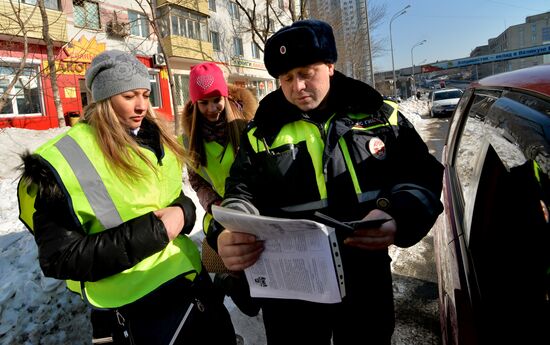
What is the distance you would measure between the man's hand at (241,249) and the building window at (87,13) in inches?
677

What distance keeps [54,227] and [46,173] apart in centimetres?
20

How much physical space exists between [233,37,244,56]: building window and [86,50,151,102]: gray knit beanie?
25301 mm

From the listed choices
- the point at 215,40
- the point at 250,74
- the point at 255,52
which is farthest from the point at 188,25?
the point at 255,52

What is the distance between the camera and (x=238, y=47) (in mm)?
26172

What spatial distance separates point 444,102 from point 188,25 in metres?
14.7

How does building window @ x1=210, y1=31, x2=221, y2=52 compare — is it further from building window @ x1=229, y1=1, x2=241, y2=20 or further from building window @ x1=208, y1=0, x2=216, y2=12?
building window @ x1=229, y1=1, x2=241, y2=20

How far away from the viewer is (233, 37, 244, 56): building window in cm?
2570

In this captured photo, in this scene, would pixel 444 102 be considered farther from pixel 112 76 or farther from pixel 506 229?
pixel 112 76

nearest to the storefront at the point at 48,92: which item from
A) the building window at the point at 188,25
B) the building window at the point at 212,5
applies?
the building window at the point at 188,25

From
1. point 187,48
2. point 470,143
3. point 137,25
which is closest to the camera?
point 470,143

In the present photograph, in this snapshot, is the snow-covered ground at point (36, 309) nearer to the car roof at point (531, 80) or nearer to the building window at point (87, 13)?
the car roof at point (531, 80)

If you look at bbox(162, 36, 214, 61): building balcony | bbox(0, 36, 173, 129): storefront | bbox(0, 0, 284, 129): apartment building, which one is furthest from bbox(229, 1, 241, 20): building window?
bbox(0, 36, 173, 129): storefront

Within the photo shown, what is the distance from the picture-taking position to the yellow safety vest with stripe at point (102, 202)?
53.2 inches

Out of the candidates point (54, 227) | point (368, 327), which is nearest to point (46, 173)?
point (54, 227)
